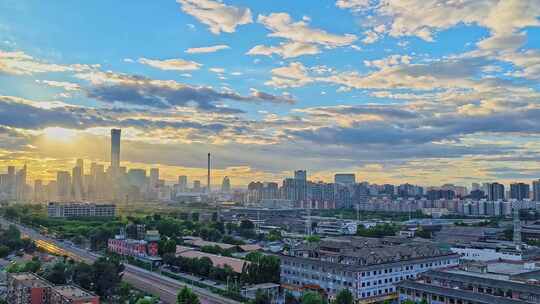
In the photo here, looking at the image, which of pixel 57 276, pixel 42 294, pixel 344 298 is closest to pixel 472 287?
pixel 344 298

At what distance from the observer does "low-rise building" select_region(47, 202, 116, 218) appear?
71.3m

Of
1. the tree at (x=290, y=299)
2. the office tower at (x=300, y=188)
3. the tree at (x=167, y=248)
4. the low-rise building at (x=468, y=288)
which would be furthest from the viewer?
the office tower at (x=300, y=188)

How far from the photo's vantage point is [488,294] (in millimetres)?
17109

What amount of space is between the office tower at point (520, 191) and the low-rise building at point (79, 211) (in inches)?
2818

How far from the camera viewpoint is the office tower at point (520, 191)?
9038 cm

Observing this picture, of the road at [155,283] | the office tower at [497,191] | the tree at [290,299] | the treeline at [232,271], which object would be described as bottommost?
the road at [155,283]

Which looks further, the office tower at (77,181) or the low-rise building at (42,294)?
the office tower at (77,181)

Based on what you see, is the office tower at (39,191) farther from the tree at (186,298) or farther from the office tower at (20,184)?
the tree at (186,298)

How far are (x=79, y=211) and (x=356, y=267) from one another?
201 ft

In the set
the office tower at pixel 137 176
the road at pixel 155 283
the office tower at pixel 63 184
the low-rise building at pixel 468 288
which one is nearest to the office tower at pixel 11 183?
the office tower at pixel 63 184

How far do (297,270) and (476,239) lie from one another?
24.9 metres

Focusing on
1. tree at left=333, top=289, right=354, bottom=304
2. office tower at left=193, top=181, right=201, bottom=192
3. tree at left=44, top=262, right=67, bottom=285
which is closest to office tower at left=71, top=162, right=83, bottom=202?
office tower at left=193, top=181, right=201, bottom=192

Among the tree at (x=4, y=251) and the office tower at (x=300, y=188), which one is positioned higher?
the office tower at (x=300, y=188)

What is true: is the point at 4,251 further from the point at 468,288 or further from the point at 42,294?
the point at 468,288
